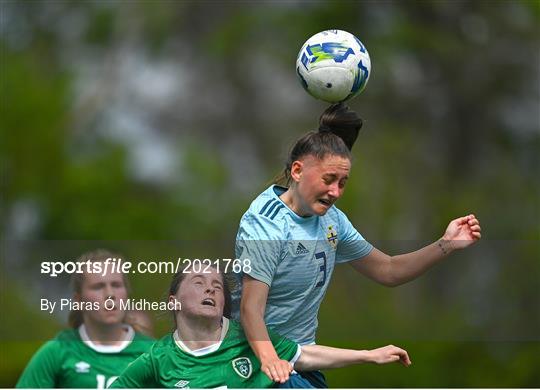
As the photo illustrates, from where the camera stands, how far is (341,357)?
265 inches

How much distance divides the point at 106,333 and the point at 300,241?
4.44 ft

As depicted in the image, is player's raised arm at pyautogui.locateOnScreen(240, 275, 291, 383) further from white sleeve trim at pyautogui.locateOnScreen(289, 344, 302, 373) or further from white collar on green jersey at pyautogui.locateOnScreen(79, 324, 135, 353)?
white collar on green jersey at pyautogui.locateOnScreen(79, 324, 135, 353)

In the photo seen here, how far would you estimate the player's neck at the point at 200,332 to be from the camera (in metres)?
6.88

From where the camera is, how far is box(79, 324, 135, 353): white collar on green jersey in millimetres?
7547

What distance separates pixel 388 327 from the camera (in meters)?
15.7

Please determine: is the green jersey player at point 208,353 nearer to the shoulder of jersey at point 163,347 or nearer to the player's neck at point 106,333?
the shoulder of jersey at point 163,347

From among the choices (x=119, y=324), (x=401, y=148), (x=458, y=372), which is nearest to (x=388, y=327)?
(x=458, y=372)

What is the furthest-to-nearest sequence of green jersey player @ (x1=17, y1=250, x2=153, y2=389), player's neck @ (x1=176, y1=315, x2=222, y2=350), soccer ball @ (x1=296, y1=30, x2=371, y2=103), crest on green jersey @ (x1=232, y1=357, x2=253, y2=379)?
green jersey player @ (x1=17, y1=250, x2=153, y2=389), soccer ball @ (x1=296, y1=30, x2=371, y2=103), player's neck @ (x1=176, y1=315, x2=222, y2=350), crest on green jersey @ (x1=232, y1=357, x2=253, y2=379)

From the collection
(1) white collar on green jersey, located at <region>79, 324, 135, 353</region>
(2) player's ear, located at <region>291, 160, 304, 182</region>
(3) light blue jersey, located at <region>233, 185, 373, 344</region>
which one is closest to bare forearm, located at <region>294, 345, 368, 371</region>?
(3) light blue jersey, located at <region>233, 185, 373, 344</region>

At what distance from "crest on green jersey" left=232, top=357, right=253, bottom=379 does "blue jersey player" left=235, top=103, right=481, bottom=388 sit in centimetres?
17

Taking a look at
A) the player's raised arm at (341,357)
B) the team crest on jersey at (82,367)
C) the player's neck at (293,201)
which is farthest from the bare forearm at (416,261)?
the team crest on jersey at (82,367)

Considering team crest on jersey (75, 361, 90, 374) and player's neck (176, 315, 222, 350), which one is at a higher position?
team crest on jersey (75, 361, 90, 374)

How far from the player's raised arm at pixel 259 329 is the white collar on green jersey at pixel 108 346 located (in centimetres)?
107

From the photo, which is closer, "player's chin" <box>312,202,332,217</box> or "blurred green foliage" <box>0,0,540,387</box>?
"player's chin" <box>312,202,332,217</box>
